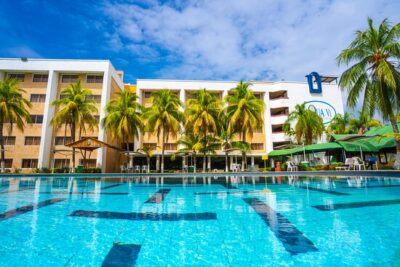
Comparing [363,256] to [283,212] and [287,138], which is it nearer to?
[283,212]

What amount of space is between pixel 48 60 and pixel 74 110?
13.2m

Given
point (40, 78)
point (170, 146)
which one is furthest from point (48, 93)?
point (170, 146)

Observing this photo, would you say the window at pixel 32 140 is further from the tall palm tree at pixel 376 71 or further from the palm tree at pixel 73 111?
the tall palm tree at pixel 376 71

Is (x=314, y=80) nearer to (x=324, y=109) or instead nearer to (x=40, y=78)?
(x=324, y=109)

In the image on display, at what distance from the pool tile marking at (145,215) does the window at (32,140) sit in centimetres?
3183

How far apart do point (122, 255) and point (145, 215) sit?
239cm

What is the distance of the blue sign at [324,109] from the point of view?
3912cm

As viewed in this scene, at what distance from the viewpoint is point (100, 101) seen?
112ft

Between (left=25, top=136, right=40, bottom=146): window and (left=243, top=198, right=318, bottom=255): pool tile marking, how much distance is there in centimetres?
3447

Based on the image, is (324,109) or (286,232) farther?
(324,109)

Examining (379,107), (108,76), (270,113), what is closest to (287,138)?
(270,113)

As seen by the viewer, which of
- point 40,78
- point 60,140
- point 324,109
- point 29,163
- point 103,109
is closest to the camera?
point 29,163

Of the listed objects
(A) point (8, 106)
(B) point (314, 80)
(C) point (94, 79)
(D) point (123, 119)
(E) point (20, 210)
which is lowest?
(E) point (20, 210)

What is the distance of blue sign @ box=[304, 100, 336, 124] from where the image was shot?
128 ft
